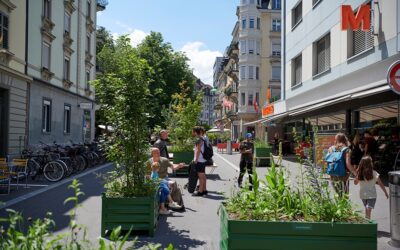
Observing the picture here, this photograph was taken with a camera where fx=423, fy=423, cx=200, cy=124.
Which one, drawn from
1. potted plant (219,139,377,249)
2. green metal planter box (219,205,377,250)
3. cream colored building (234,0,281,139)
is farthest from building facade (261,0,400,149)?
cream colored building (234,0,281,139)

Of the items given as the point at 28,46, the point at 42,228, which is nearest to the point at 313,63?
the point at 28,46

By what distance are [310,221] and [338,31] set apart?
1531cm

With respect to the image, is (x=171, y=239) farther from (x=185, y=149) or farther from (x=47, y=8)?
(x=47, y=8)

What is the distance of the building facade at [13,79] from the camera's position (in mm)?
16797

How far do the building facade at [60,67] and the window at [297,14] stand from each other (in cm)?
1285

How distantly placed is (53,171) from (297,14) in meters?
17.7

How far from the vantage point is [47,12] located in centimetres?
2244

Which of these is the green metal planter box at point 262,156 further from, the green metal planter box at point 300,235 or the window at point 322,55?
the green metal planter box at point 300,235

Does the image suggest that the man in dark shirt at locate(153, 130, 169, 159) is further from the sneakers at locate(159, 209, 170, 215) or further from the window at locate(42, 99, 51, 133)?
the window at locate(42, 99, 51, 133)

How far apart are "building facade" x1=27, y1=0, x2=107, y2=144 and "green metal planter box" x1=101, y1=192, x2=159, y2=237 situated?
14.8m

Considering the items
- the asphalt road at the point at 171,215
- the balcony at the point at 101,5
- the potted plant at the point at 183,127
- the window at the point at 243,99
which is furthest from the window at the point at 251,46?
the asphalt road at the point at 171,215

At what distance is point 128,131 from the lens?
6676mm

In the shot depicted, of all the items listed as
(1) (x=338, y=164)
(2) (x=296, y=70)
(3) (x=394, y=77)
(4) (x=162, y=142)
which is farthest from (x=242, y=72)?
(3) (x=394, y=77)

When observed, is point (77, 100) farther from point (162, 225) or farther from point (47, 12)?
point (162, 225)
